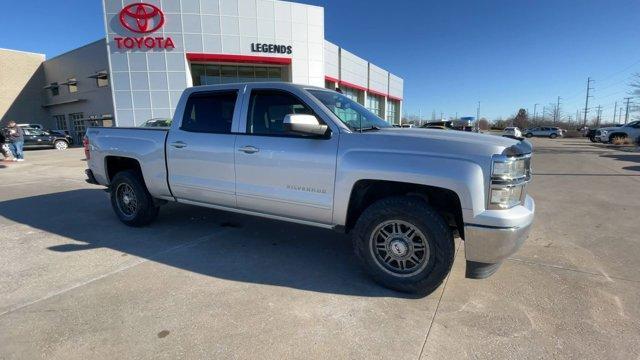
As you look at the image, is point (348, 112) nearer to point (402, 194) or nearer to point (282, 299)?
point (402, 194)

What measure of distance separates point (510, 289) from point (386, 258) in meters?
1.21

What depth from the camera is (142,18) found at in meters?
22.3

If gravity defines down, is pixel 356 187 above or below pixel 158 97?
below

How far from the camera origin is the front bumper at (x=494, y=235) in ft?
9.00

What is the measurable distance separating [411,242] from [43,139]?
29.8 m

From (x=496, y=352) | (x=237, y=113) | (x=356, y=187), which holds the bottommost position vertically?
(x=496, y=352)

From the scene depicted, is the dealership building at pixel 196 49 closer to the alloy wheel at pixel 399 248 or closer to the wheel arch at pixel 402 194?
Answer: the wheel arch at pixel 402 194

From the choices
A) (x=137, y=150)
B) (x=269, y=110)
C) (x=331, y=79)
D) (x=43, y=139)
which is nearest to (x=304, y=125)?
(x=269, y=110)

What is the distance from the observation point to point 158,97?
23422 millimetres

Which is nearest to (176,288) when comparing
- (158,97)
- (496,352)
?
(496,352)

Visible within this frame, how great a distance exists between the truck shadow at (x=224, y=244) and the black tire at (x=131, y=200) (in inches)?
6.1

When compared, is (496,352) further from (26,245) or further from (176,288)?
(26,245)

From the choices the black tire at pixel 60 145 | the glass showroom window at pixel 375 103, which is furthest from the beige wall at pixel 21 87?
the glass showroom window at pixel 375 103

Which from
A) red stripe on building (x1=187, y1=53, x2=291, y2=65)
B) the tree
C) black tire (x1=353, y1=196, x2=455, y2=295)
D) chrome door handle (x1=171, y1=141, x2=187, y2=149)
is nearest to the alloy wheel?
black tire (x1=353, y1=196, x2=455, y2=295)
